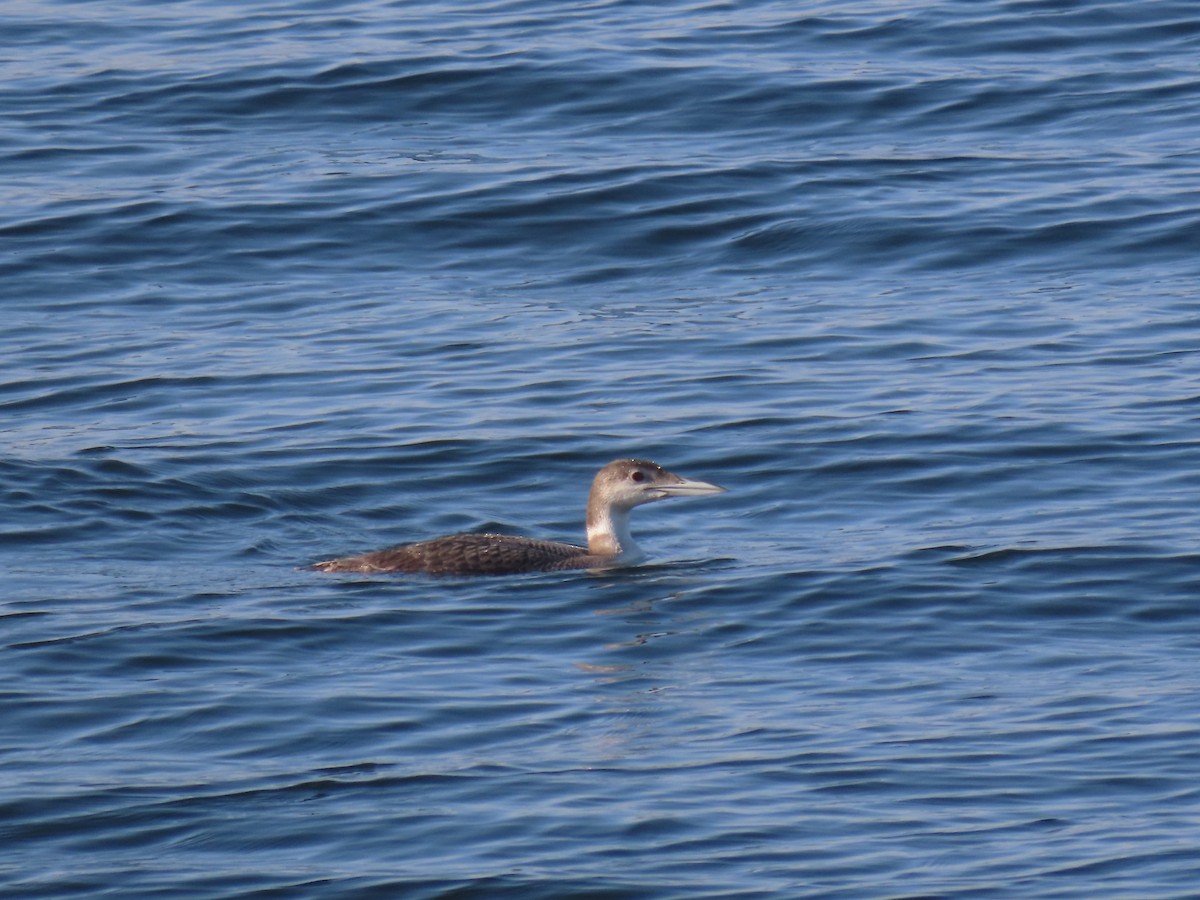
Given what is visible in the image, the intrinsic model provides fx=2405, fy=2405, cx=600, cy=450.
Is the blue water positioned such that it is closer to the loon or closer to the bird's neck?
the loon

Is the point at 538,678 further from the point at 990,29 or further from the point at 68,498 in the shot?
the point at 990,29

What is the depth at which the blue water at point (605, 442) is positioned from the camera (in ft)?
28.1

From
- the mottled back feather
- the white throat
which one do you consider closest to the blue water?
the mottled back feather

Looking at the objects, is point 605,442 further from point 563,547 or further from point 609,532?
point 563,547

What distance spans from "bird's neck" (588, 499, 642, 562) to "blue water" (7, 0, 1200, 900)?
0.37m

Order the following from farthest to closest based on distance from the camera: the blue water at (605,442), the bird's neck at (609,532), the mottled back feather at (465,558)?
the bird's neck at (609,532)
the mottled back feather at (465,558)
the blue water at (605,442)

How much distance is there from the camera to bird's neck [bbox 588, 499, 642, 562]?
12883mm

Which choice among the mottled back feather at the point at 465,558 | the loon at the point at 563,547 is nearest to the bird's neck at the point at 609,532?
the loon at the point at 563,547

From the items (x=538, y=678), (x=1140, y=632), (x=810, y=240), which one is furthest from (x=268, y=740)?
(x=810, y=240)

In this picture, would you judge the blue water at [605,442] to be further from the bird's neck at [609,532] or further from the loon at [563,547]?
the bird's neck at [609,532]

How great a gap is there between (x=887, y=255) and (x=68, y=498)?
6757 mm

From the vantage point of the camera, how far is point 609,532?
13.0m

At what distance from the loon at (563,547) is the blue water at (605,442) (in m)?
0.15

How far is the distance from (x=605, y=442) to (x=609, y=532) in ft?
4.76
